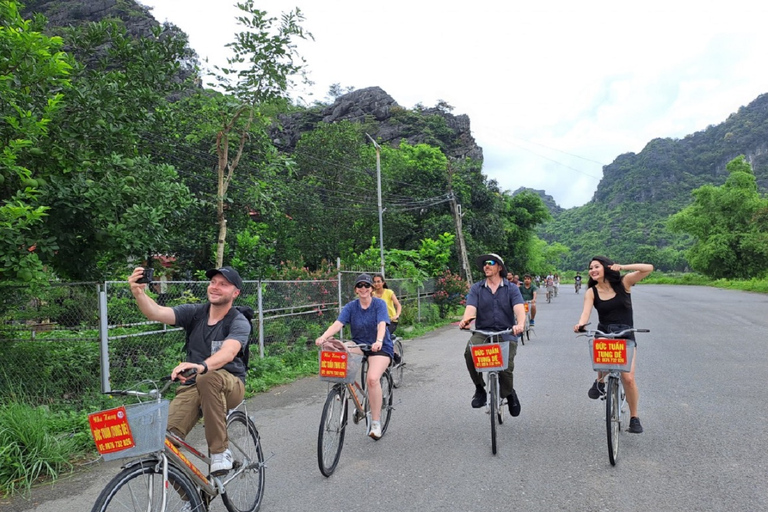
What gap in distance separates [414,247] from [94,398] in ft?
87.9

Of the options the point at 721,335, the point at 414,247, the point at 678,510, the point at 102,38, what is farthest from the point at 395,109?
the point at 678,510

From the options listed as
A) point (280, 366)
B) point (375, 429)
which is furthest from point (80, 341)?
point (375, 429)

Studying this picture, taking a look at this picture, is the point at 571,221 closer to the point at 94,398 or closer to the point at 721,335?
the point at 721,335

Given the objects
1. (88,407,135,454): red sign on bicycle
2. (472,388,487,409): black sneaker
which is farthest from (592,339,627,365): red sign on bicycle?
(88,407,135,454): red sign on bicycle

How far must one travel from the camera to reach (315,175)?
29.1 metres

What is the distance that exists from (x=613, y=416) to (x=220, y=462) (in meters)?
3.38

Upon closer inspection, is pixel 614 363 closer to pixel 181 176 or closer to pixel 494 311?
pixel 494 311

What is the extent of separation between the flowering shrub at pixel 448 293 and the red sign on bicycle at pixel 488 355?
17.3m

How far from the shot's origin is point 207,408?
3.38 m

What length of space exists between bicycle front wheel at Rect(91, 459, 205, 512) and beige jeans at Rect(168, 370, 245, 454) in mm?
317

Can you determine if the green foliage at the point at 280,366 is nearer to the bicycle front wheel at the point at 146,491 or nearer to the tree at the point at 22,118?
the tree at the point at 22,118

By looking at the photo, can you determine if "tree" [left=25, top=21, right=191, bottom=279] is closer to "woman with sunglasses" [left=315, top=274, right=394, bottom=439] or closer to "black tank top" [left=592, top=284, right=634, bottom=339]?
"woman with sunglasses" [left=315, top=274, right=394, bottom=439]

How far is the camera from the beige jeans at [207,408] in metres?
3.37

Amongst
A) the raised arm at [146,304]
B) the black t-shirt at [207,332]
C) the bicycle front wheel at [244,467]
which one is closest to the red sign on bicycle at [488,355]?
the bicycle front wheel at [244,467]
